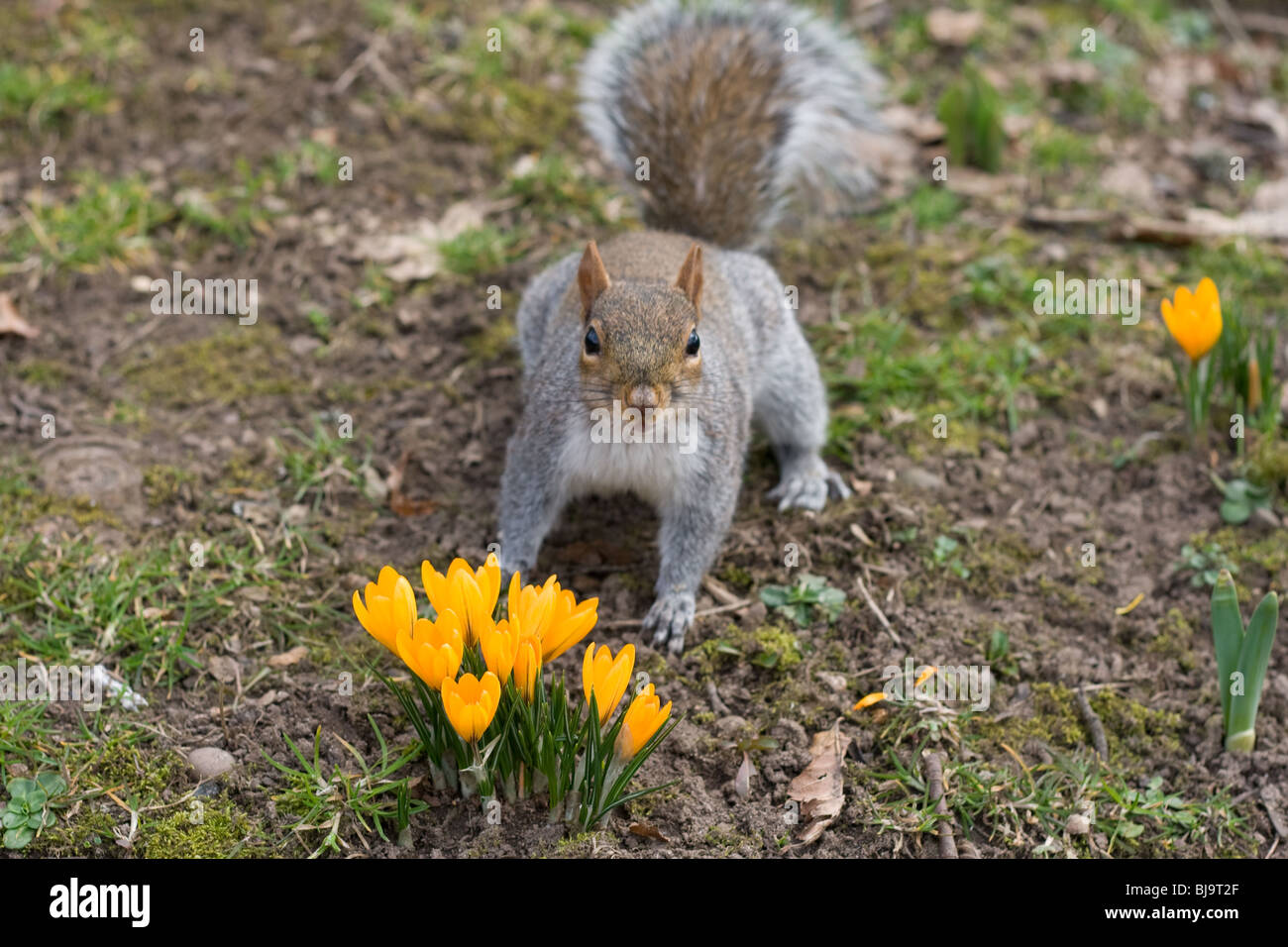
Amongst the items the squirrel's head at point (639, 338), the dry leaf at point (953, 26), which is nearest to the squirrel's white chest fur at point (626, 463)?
the squirrel's head at point (639, 338)

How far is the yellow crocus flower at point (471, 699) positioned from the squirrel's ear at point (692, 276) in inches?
45.4

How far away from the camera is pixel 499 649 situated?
7.48 ft

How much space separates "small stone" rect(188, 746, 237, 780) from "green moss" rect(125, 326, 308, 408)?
1.42 metres

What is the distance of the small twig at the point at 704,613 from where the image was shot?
3209mm

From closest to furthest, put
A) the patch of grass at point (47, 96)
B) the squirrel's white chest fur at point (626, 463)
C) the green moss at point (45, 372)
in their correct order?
the squirrel's white chest fur at point (626, 463) < the green moss at point (45, 372) < the patch of grass at point (47, 96)

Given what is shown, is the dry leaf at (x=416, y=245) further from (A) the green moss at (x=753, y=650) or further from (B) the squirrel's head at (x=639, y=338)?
(A) the green moss at (x=753, y=650)

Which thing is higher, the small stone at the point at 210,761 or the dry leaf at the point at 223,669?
the dry leaf at the point at 223,669

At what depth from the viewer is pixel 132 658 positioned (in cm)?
290

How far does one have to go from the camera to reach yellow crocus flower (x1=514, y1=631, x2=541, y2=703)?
234 centimetres

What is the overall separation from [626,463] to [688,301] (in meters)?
0.43

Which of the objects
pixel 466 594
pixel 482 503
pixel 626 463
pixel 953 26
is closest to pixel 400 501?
pixel 482 503

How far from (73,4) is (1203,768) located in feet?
16.5

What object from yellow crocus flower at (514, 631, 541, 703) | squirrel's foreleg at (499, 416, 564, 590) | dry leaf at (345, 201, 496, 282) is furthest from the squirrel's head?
dry leaf at (345, 201, 496, 282)

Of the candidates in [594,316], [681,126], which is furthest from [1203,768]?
[681,126]
